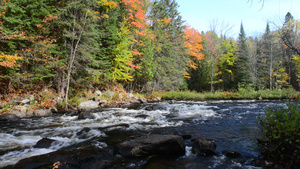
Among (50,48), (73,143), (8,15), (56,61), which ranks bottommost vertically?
(73,143)

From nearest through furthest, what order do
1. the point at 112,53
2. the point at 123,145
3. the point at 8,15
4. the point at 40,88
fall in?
the point at 123,145, the point at 8,15, the point at 40,88, the point at 112,53

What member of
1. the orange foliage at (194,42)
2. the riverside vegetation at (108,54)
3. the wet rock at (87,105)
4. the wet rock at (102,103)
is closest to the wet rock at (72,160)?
the riverside vegetation at (108,54)

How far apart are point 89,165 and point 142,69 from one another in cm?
1869

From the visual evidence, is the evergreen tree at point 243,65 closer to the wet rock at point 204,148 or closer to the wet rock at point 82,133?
the wet rock at point 204,148

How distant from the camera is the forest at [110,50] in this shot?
11141mm

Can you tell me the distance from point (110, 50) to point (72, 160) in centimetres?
1513

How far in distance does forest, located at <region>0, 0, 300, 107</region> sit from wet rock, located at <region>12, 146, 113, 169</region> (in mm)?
7016

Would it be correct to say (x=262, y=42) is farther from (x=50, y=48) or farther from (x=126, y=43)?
(x=50, y=48)

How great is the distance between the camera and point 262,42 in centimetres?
2811

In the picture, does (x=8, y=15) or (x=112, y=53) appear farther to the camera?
(x=112, y=53)

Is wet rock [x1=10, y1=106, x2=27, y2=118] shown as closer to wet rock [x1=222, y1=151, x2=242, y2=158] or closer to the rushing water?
the rushing water

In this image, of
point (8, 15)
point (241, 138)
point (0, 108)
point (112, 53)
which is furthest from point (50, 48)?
point (241, 138)

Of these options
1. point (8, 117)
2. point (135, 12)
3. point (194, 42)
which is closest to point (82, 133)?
point (8, 117)

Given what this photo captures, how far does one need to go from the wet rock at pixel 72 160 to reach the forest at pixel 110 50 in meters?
7.02
